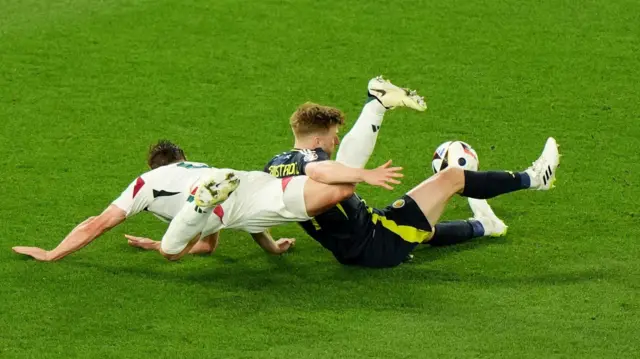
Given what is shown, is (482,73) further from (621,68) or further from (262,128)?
(262,128)

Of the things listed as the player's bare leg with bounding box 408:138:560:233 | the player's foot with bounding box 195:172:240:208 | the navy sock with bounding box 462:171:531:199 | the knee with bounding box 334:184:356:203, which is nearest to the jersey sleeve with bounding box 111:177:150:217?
the player's foot with bounding box 195:172:240:208

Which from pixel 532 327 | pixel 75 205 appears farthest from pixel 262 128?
pixel 532 327

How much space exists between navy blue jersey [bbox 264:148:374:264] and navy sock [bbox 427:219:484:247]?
597 mm

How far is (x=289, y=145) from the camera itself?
10000 millimetres

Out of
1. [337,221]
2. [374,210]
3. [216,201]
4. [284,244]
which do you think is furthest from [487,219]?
[216,201]

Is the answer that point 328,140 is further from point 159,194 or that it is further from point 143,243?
point 143,243

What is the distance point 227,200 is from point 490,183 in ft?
5.22

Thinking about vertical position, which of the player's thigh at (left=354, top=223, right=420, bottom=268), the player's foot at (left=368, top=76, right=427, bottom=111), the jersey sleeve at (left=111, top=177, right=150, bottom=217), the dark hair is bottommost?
the player's thigh at (left=354, top=223, right=420, bottom=268)

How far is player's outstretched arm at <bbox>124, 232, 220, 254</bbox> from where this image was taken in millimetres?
8125

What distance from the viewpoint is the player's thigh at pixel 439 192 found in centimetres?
783

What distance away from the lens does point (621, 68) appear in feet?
36.8

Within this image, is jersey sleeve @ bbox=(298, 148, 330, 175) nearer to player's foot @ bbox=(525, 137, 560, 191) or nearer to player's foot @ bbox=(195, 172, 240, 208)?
player's foot @ bbox=(195, 172, 240, 208)

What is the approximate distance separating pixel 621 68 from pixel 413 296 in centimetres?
463

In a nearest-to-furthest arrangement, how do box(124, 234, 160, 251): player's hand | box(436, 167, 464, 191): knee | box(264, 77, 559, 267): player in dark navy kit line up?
box(264, 77, 559, 267): player in dark navy kit < box(436, 167, 464, 191): knee < box(124, 234, 160, 251): player's hand
